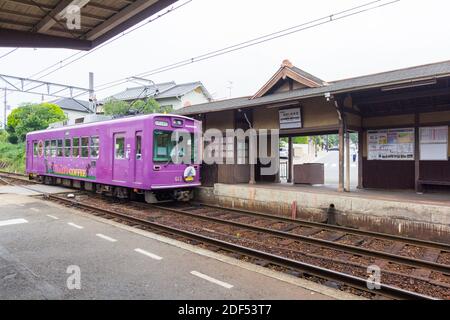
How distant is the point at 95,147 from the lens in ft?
37.1

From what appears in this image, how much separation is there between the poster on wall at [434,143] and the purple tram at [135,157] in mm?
6905

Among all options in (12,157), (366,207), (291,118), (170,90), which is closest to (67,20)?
(366,207)

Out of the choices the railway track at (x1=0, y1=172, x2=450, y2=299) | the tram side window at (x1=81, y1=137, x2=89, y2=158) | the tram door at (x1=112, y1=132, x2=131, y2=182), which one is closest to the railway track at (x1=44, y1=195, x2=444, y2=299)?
the railway track at (x1=0, y1=172, x2=450, y2=299)

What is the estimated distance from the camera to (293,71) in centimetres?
1137

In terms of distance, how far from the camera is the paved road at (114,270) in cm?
389

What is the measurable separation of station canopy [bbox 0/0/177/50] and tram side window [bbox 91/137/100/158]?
6.68m

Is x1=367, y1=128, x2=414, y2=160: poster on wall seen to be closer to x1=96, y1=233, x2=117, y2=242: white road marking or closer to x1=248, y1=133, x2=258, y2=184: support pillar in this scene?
x1=248, y1=133, x2=258, y2=184: support pillar

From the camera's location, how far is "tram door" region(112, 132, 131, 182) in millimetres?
9836

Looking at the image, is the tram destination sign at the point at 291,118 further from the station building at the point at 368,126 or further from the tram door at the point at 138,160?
the tram door at the point at 138,160

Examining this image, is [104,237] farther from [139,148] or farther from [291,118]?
[291,118]

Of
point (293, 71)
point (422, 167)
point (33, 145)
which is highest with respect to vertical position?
point (293, 71)

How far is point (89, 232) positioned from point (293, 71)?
8.43 m
